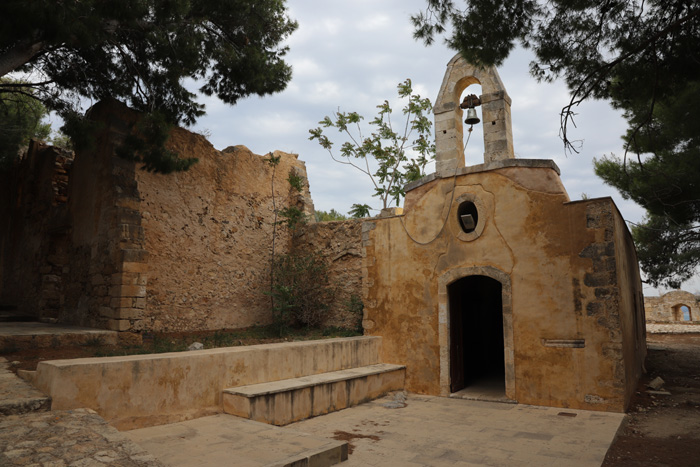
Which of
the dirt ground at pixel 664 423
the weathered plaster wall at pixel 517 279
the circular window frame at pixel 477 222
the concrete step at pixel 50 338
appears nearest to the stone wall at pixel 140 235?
the concrete step at pixel 50 338

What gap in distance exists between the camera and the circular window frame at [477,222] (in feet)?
Answer: 24.3

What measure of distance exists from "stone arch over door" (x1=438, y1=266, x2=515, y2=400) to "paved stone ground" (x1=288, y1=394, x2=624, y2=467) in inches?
20.8

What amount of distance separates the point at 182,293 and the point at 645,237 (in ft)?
39.9

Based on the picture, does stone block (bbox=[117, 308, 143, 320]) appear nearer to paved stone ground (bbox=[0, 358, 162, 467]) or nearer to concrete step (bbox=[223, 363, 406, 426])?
concrete step (bbox=[223, 363, 406, 426])

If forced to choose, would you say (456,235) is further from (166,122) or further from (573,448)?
(166,122)

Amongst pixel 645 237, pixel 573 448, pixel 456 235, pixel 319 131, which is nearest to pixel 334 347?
pixel 456 235

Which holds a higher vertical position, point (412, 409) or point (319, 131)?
point (319, 131)

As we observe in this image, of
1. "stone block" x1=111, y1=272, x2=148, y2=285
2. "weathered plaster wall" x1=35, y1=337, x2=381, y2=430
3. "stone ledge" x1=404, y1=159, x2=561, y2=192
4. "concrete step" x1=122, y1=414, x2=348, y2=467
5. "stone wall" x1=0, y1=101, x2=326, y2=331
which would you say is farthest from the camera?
"stone wall" x1=0, y1=101, x2=326, y2=331

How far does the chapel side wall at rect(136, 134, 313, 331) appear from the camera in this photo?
8789 millimetres

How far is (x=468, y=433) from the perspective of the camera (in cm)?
528

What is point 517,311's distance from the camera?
22.6 ft

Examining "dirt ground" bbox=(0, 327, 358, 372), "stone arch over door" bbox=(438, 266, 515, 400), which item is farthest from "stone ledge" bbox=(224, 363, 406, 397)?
"dirt ground" bbox=(0, 327, 358, 372)

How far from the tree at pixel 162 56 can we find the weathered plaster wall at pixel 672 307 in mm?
22724

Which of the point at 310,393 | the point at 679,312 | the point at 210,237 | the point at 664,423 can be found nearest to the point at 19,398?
the point at 310,393
